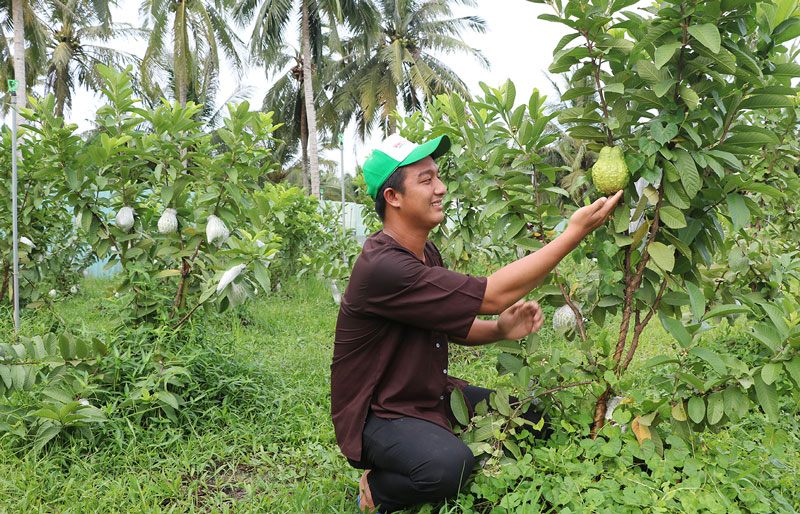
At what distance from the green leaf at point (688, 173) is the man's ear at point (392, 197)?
0.73 m

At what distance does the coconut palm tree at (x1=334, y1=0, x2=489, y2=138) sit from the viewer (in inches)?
630

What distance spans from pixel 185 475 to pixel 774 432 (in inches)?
74.4

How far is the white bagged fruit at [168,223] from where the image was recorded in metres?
2.35

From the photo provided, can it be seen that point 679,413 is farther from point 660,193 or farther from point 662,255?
point 660,193

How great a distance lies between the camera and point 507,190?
1.72m

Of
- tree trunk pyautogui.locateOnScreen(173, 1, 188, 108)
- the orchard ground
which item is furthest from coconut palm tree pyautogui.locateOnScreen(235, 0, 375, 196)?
the orchard ground

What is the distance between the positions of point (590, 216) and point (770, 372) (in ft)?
1.72

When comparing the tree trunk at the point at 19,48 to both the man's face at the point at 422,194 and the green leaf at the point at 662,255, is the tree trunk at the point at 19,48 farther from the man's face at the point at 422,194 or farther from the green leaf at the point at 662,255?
the green leaf at the point at 662,255

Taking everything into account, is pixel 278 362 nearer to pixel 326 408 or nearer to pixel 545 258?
pixel 326 408

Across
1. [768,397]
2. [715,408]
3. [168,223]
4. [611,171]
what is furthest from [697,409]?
[168,223]

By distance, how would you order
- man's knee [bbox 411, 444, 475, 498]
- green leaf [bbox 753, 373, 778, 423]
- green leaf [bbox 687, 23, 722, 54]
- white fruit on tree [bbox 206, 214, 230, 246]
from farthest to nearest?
white fruit on tree [bbox 206, 214, 230, 246] → man's knee [bbox 411, 444, 475, 498] → green leaf [bbox 753, 373, 778, 423] → green leaf [bbox 687, 23, 722, 54]

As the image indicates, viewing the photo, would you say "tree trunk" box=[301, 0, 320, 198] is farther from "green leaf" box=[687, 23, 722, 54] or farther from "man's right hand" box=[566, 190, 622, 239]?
"green leaf" box=[687, 23, 722, 54]

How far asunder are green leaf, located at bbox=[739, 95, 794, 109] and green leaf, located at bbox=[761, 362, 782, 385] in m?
0.61

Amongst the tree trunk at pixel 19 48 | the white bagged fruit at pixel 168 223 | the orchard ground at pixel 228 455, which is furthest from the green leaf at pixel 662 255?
the tree trunk at pixel 19 48
